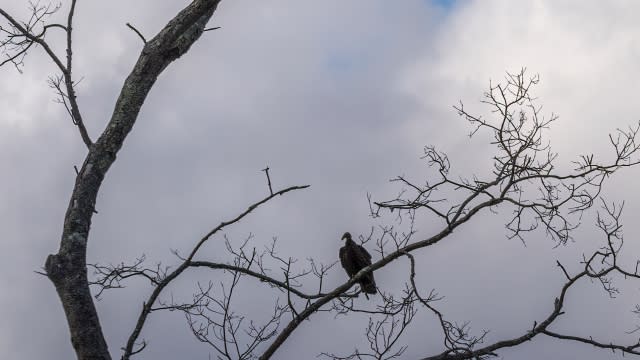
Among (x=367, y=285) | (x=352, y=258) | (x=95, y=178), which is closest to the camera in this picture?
(x=95, y=178)

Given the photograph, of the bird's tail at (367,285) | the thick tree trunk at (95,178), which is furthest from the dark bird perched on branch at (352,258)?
the thick tree trunk at (95,178)

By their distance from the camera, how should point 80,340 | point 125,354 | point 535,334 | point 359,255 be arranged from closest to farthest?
point 80,340
point 125,354
point 535,334
point 359,255

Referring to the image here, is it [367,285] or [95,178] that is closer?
[95,178]

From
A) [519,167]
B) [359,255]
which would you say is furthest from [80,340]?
[359,255]

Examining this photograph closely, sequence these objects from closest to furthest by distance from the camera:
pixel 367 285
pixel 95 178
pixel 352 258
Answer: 1. pixel 95 178
2. pixel 367 285
3. pixel 352 258

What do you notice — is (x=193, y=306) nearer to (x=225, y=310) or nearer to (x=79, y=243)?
(x=225, y=310)

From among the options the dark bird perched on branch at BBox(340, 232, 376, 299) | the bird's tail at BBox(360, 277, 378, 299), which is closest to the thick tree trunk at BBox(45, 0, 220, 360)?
the bird's tail at BBox(360, 277, 378, 299)

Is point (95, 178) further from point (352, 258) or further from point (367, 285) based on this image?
point (352, 258)

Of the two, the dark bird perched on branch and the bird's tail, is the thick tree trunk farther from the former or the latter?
the dark bird perched on branch

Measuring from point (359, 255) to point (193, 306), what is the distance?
2605 mm

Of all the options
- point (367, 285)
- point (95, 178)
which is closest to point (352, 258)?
point (367, 285)

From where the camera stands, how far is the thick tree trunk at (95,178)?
3.78 m

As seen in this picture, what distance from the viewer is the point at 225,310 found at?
5695mm

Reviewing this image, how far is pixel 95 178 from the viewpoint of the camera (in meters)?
4.12
